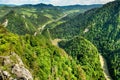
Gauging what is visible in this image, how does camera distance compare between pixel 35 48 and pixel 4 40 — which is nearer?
pixel 4 40

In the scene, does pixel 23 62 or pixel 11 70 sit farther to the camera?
pixel 23 62

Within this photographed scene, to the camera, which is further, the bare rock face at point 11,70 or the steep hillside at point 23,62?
the steep hillside at point 23,62

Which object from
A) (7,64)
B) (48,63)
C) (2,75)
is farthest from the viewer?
(48,63)

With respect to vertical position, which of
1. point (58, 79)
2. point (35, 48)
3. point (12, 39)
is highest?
point (12, 39)

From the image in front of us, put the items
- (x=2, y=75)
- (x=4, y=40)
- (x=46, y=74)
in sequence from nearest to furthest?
1. (x=2, y=75)
2. (x=4, y=40)
3. (x=46, y=74)

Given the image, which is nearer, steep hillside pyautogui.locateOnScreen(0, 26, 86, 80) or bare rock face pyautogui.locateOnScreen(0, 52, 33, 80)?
bare rock face pyautogui.locateOnScreen(0, 52, 33, 80)

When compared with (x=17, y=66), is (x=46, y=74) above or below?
below

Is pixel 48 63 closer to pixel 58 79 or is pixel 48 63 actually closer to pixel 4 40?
pixel 58 79

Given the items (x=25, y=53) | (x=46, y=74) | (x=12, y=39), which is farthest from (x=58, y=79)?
(x=12, y=39)

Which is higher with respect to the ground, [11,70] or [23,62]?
[11,70]

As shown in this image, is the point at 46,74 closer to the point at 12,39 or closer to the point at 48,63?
the point at 48,63
